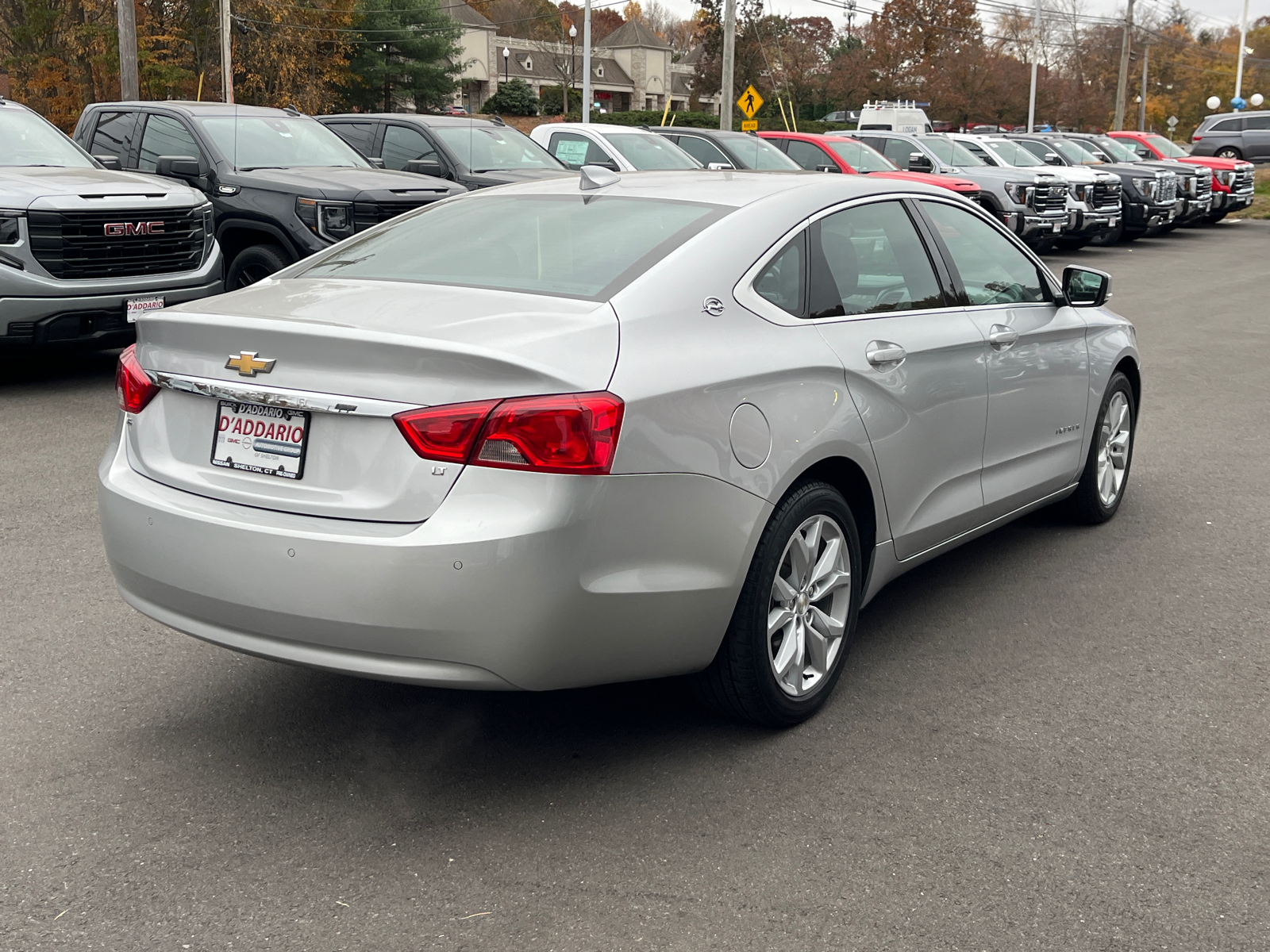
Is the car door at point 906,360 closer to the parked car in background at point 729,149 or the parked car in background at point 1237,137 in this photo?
the parked car in background at point 729,149

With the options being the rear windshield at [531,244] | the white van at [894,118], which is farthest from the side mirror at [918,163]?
the rear windshield at [531,244]

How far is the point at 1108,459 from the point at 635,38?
117 meters

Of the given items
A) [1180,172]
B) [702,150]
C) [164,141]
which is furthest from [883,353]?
[1180,172]

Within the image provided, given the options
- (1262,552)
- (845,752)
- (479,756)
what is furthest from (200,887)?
(1262,552)

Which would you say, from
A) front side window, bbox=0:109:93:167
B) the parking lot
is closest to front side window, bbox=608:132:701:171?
front side window, bbox=0:109:93:167

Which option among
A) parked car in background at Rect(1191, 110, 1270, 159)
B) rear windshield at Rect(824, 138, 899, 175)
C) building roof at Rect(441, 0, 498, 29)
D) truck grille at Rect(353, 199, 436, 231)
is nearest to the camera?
truck grille at Rect(353, 199, 436, 231)

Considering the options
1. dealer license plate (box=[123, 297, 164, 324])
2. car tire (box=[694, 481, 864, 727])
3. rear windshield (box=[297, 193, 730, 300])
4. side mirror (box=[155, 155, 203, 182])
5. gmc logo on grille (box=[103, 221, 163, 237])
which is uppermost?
side mirror (box=[155, 155, 203, 182])

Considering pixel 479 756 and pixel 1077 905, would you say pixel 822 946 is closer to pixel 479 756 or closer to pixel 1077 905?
pixel 1077 905

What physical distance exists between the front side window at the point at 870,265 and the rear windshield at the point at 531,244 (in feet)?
1.34

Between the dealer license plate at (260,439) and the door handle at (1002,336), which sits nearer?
the dealer license plate at (260,439)

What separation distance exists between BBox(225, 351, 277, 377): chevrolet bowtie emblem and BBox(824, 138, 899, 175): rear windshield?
674 inches

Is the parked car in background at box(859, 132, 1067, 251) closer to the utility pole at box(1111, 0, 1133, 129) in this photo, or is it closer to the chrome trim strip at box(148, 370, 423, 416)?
the chrome trim strip at box(148, 370, 423, 416)

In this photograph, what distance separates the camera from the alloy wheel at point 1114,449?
20.2 ft

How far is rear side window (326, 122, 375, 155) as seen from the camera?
14.4 m
